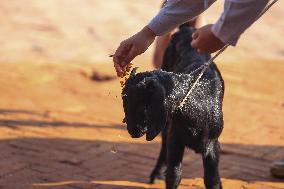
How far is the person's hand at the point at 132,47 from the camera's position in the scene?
3066 millimetres

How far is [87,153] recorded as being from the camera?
5.20 metres

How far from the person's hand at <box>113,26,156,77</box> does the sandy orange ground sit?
0.80m

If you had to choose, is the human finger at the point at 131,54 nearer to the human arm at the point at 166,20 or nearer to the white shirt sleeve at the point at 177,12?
the human arm at the point at 166,20

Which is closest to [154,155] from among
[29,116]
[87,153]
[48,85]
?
[87,153]

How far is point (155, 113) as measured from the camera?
316cm

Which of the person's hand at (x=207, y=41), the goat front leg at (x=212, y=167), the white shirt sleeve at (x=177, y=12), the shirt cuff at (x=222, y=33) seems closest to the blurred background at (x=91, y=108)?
the goat front leg at (x=212, y=167)

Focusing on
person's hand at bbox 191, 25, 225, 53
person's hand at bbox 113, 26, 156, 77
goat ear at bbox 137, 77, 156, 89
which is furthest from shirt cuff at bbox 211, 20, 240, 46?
goat ear at bbox 137, 77, 156, 89

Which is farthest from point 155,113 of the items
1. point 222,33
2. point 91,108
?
point 91,108

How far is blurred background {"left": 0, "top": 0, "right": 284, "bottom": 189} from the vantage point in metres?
4.74

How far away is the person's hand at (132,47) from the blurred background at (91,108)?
157cm

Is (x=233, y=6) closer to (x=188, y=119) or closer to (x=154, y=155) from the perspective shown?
(x=188, y=119)

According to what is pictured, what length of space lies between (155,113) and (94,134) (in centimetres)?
270

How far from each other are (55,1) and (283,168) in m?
9.78

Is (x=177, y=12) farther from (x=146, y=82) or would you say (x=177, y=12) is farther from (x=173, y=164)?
(x=173, y=164)
